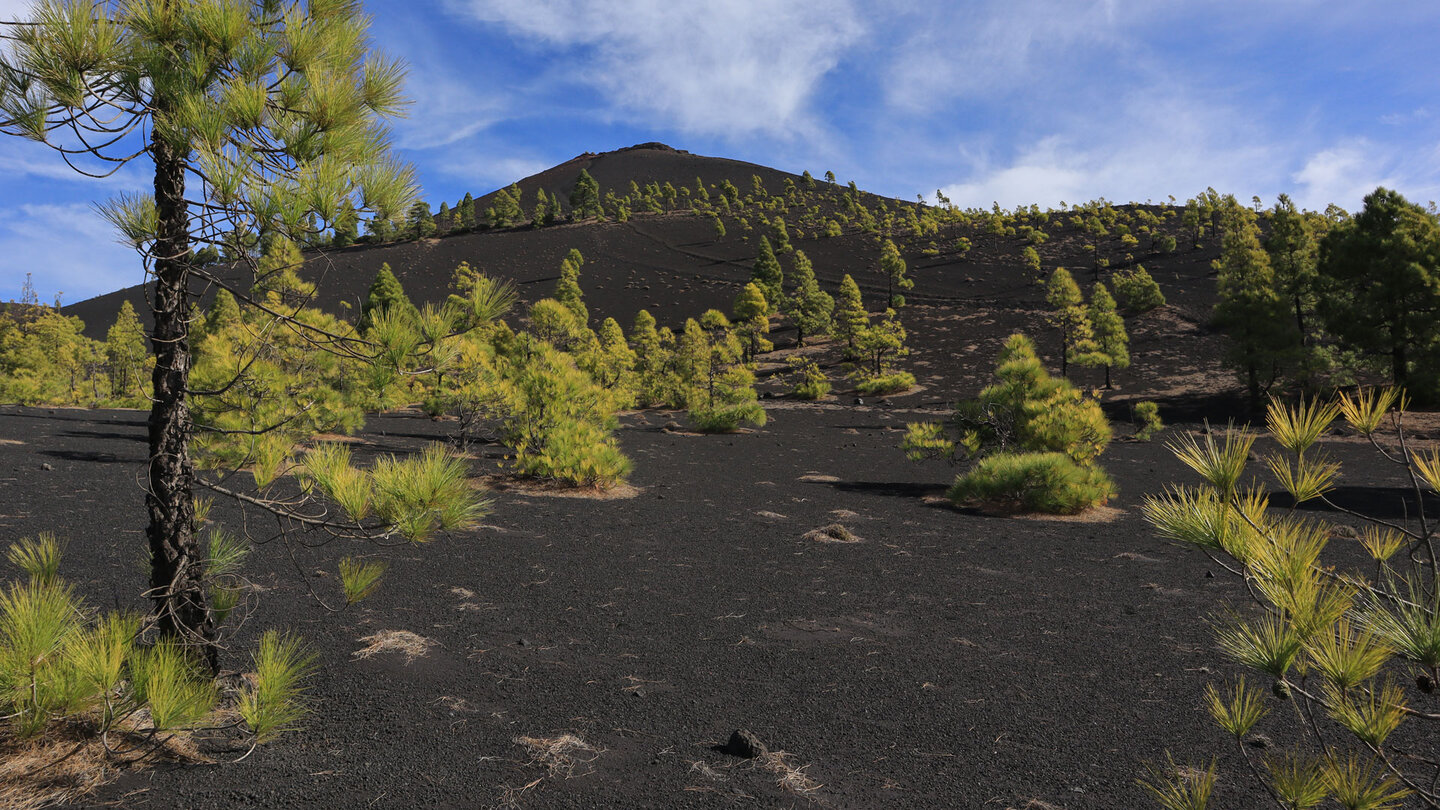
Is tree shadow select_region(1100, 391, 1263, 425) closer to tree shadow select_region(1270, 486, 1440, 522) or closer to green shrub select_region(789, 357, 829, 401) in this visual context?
green shrub select_region(789, 357, 829, 401)

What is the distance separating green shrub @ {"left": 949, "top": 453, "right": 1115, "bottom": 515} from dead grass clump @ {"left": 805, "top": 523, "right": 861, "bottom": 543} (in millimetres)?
2989

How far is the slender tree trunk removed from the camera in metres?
2.62

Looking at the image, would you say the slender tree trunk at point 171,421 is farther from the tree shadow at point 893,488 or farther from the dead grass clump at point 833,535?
the tree shadow at point 893,488

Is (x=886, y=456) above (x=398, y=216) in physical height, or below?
below

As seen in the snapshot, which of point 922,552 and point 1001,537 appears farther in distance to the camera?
point 1001,537

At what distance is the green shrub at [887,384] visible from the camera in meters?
33.2

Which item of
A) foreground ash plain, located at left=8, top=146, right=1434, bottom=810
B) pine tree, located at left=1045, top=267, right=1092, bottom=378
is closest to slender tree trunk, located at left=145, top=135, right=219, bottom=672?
foreground ash plain, located at left=8, top=146, right=1434, bottom=810

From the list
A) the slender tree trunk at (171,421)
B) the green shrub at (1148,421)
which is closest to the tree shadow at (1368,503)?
the green shrub at (1148,421)

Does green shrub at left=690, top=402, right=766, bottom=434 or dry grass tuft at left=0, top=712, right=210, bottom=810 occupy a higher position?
green shrub at left=690, top=402, right=766, bottom=434

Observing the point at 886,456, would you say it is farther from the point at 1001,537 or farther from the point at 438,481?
the point at 438,481

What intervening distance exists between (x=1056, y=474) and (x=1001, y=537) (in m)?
1.97

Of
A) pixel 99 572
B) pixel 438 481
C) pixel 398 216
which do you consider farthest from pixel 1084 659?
pixel 99 572

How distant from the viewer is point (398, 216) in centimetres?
264

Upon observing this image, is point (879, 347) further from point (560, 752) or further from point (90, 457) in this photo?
point (560, 752)
